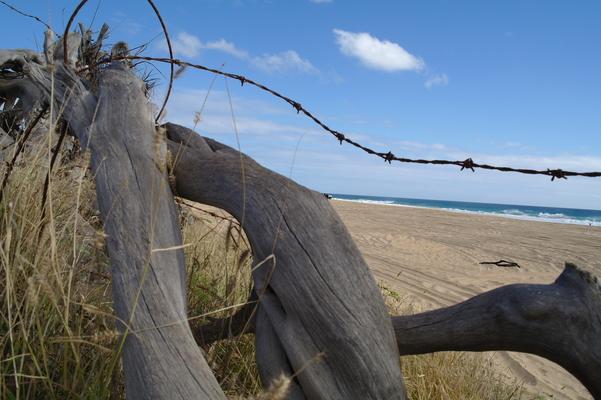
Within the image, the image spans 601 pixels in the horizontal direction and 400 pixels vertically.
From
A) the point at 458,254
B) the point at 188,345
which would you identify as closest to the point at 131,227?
the point at 188,345

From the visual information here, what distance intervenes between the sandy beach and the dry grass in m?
0.75

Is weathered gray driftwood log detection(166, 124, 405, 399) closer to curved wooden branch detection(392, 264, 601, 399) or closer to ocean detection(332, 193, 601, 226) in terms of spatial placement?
curved wooden branch detection(392, 264, 601, 399)

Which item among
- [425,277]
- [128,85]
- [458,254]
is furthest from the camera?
[458,254]

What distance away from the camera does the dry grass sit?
148cm

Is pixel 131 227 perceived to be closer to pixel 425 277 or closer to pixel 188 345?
pixel 188 345

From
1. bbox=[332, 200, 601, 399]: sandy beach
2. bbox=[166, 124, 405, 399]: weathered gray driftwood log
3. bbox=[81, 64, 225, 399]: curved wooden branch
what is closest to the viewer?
bbox=[81, 64, 225, 399]: curved wooden branch

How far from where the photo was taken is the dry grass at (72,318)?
1.48 m

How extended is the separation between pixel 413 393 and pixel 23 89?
13.9 feet

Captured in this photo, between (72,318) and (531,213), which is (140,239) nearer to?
(72,318)

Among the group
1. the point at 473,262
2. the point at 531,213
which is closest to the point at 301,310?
the point at 473,262

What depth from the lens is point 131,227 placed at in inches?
65.6

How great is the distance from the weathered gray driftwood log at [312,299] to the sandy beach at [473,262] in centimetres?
169

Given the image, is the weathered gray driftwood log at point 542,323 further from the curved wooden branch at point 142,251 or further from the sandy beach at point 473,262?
the sandy beach at point 473,262

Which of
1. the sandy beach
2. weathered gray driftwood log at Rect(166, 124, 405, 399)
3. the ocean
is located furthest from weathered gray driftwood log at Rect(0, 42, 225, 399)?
the ocean
